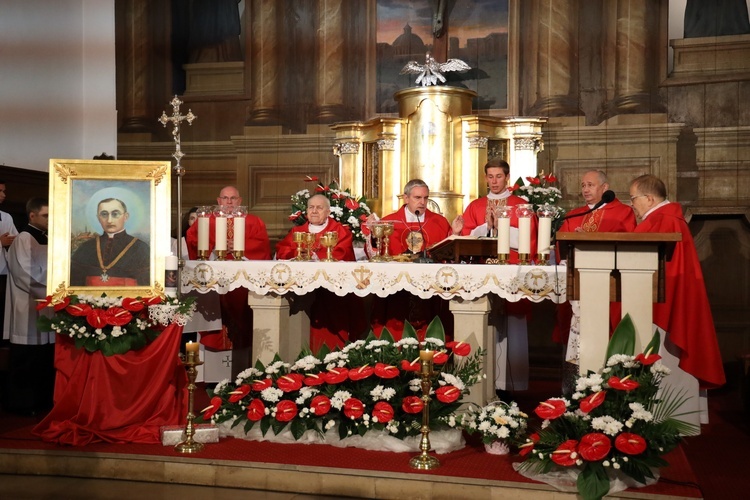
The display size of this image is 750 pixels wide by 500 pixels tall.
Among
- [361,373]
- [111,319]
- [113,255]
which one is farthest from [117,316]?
[361,373]

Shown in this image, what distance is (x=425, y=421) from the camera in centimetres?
446

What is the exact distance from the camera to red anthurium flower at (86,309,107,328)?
195 inches

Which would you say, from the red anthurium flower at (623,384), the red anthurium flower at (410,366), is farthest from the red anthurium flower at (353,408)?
the red anthurium flower at (623,384)

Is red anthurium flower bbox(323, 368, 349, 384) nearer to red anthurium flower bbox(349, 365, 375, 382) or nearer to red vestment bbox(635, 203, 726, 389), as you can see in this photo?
red anthurium flower bbox(349, 365, 375, 382)

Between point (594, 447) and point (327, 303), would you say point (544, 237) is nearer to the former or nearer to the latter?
point (594, 447)

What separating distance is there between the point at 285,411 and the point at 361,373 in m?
0.49

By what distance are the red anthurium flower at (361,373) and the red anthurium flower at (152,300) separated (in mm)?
1289

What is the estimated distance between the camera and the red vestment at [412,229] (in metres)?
6.37

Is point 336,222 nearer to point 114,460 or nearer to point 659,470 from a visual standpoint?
point 114,460

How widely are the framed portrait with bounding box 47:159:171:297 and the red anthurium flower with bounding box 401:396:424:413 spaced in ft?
5.57

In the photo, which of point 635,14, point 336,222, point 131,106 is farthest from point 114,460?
point 635,14

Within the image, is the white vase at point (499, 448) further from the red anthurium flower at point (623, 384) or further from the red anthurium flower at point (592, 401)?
the red anthurium flower at point (623, 384)

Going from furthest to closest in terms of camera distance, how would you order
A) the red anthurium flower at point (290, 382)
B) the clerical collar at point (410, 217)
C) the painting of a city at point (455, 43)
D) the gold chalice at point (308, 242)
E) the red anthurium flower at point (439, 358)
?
the painting of a city at point (455, 43)
the clerical collar at point (410, 217)
the gold chalice at point (308, 242)
the red anthurium flower at point (290, 382)
the red anthurium flower at point (439, 358)

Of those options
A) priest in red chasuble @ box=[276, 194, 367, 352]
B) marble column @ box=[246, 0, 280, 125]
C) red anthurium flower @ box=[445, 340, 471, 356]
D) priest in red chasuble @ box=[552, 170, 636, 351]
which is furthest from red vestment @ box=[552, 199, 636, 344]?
marble column @ box=[246, 0, 280, 125]
